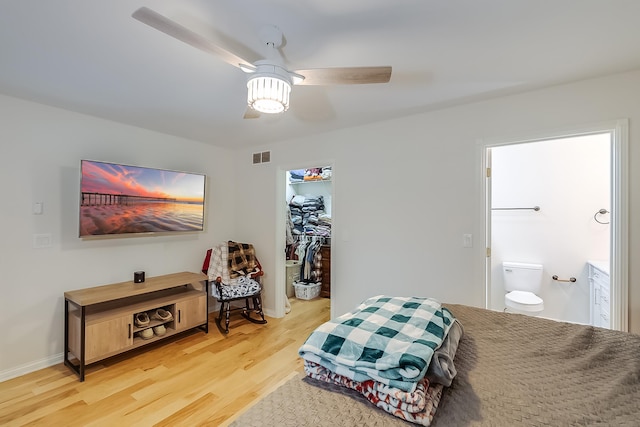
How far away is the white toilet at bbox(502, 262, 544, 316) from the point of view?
304 cm

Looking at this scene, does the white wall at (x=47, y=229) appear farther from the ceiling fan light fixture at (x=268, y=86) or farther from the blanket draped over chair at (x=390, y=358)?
the blanket draped over chair at (x=390, y=358)

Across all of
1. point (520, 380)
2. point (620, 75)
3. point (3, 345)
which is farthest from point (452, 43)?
point (3, 345)

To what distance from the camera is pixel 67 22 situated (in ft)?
4.67

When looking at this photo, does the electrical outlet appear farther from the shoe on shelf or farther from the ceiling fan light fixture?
the ceiling fan light fixture

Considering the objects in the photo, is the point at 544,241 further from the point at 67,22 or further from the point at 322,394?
the point at 67,22

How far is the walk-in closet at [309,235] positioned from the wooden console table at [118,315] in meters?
1.72

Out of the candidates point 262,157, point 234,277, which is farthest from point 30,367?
point 262,157

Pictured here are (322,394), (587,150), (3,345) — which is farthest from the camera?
(587,150)

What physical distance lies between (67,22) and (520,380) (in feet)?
8.35

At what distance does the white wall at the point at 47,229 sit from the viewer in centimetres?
232

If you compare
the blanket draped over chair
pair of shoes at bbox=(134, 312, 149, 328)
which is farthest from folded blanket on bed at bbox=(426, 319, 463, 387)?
pair of shoes at bbox=(134, 312, 149, 328)

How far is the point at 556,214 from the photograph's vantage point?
131 inches

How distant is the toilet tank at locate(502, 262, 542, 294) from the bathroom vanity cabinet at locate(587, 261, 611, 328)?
45 cm

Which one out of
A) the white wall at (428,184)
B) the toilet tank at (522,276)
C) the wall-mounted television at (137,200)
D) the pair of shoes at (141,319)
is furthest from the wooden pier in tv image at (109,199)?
the toilet tank at (522,276)
